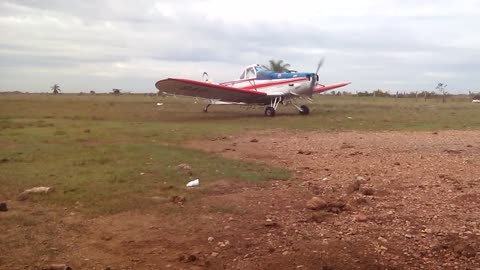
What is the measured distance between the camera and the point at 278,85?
71.4 ft

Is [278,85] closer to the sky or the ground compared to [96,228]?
closer to the sky

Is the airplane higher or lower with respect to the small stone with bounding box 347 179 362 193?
higher

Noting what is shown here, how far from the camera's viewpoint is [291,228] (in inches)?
181

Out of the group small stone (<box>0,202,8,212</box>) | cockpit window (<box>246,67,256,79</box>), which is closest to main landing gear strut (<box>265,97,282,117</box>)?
cockpit window (<box>246,67,256,79</box>)

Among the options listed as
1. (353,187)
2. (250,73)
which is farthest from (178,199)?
(250,73)

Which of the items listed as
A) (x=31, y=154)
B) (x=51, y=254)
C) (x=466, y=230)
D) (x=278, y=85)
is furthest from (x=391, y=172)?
(x=278, y=85)

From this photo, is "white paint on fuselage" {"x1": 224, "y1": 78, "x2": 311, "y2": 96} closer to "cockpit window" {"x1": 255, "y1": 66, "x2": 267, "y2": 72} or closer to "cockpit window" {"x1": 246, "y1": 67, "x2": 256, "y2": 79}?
"cockpit window" {"x1": 246, "y1": 67, "x2": 256, "y2": 79}

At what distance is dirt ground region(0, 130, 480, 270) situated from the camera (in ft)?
12.7

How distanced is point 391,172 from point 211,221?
3.33 meters

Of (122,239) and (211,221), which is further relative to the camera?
(211,221)

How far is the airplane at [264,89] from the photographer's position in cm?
2066

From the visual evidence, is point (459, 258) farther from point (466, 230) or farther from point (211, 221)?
point (211, 221)

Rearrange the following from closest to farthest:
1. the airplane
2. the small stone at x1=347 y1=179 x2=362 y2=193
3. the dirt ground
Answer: the dirt ground < the small stone at x1=347 y1=179 x2=362 y2=193 < the airplane

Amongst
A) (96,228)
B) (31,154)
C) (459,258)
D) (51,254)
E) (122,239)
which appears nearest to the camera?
(459,258)
